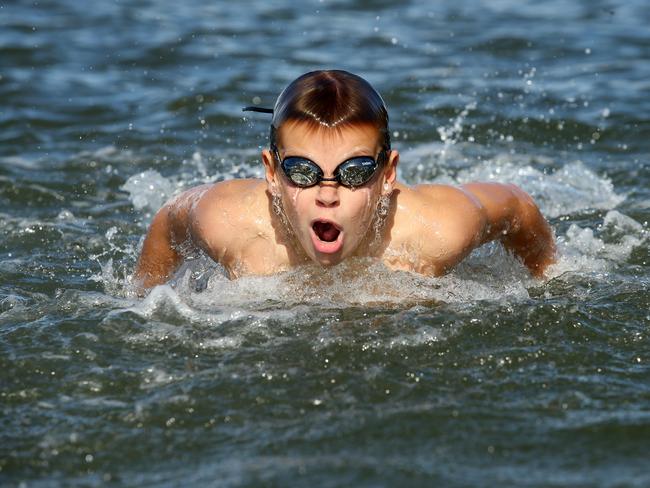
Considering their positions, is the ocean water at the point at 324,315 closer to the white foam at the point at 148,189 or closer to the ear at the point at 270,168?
the white foam at the point at 148,189

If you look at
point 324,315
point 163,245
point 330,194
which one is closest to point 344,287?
point 324,315

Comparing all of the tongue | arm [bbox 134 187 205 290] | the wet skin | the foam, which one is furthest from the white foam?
the tongue

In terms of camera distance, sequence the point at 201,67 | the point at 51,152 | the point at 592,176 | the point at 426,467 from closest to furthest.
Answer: the point at 426,467 → the point at 592,176 → the point at 51,152 → the point at 201,67

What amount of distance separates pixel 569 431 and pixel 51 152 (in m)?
6.21

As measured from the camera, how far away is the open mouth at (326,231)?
534 cm

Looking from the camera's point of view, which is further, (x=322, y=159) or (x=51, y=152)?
(x=51, y=152)

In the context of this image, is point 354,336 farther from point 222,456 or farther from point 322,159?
point 222,456

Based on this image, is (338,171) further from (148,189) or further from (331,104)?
(148,189)

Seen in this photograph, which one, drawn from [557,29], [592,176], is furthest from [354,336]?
[557,29]

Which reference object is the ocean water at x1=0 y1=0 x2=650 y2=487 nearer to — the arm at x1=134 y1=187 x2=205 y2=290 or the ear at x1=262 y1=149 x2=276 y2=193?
the arm at x1=134 y1=187 x2=205 y2=290

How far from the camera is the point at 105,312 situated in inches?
222

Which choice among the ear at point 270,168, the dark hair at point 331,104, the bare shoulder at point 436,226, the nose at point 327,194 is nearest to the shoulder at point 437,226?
the bare shoulder at point 436,226

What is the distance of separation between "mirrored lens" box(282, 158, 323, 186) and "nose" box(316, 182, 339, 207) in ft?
0.14

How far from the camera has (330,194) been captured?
5.21 metres
